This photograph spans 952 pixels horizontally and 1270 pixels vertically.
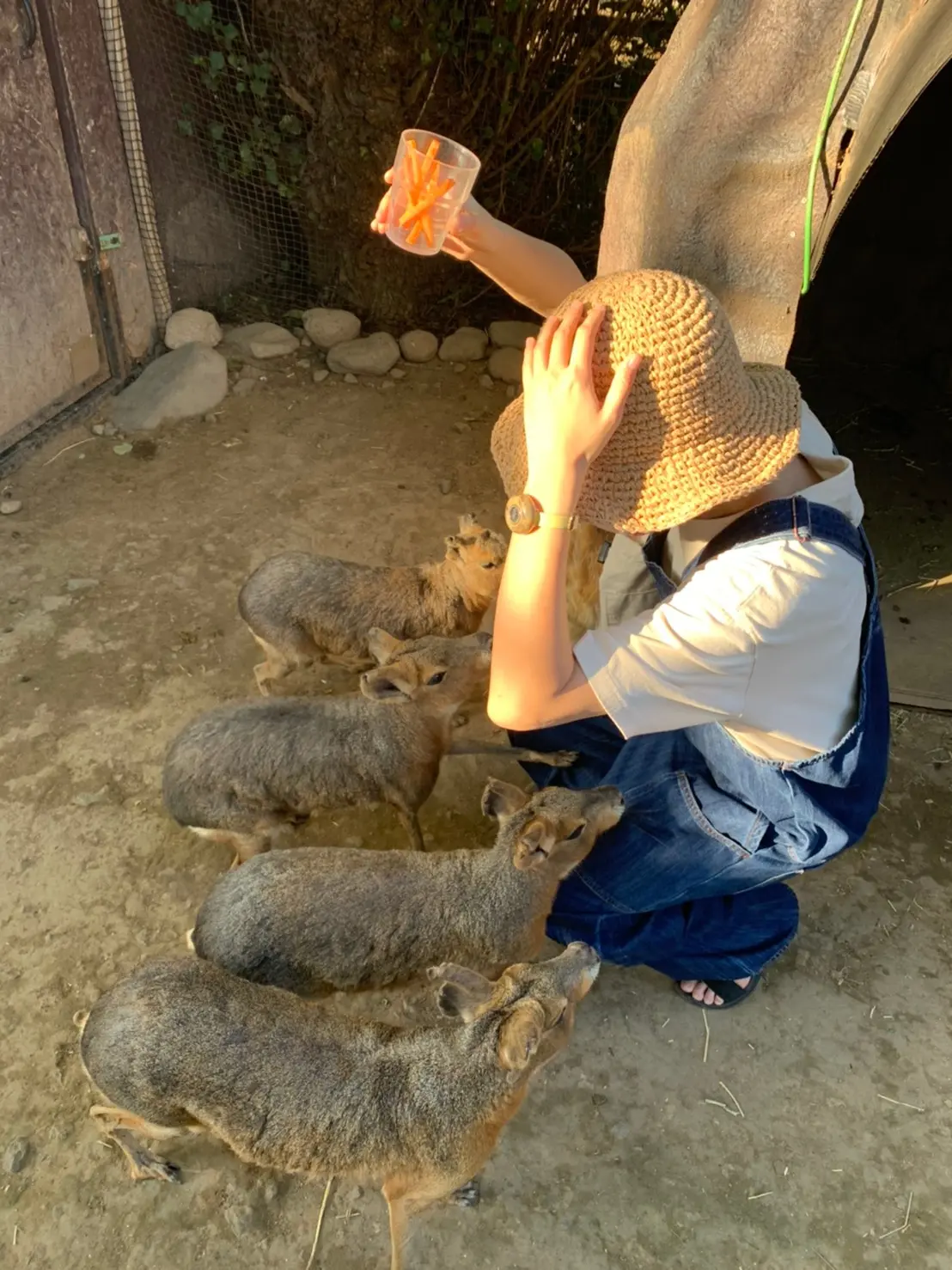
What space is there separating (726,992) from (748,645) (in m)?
1.70

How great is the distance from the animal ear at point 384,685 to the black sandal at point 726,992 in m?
1.55

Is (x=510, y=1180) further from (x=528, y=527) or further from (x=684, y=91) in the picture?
(x=684, y=91)

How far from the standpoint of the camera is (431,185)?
8.92 ft

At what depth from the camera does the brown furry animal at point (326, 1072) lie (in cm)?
243

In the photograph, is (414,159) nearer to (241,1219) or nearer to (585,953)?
(585,953)

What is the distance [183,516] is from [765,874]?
3.75m

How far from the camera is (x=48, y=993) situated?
10.3 ft

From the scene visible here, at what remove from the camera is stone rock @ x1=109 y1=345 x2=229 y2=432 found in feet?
18.8

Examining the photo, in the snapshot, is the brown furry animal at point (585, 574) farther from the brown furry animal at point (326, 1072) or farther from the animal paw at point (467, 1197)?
the animal paw at point (467, 1197)

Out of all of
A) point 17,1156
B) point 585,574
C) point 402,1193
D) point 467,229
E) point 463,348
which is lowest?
point 17,1156

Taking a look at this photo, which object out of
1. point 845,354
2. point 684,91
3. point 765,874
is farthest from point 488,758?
point 845,354

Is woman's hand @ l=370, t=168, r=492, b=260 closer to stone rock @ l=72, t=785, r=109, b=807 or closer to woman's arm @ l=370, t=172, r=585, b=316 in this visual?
woman's arm @ l=370, t=172, r=585, b=316

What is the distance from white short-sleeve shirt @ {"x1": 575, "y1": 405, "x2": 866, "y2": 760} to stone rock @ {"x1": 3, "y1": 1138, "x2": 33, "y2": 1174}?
2351 mm

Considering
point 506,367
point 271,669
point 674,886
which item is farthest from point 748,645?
point 506,367
